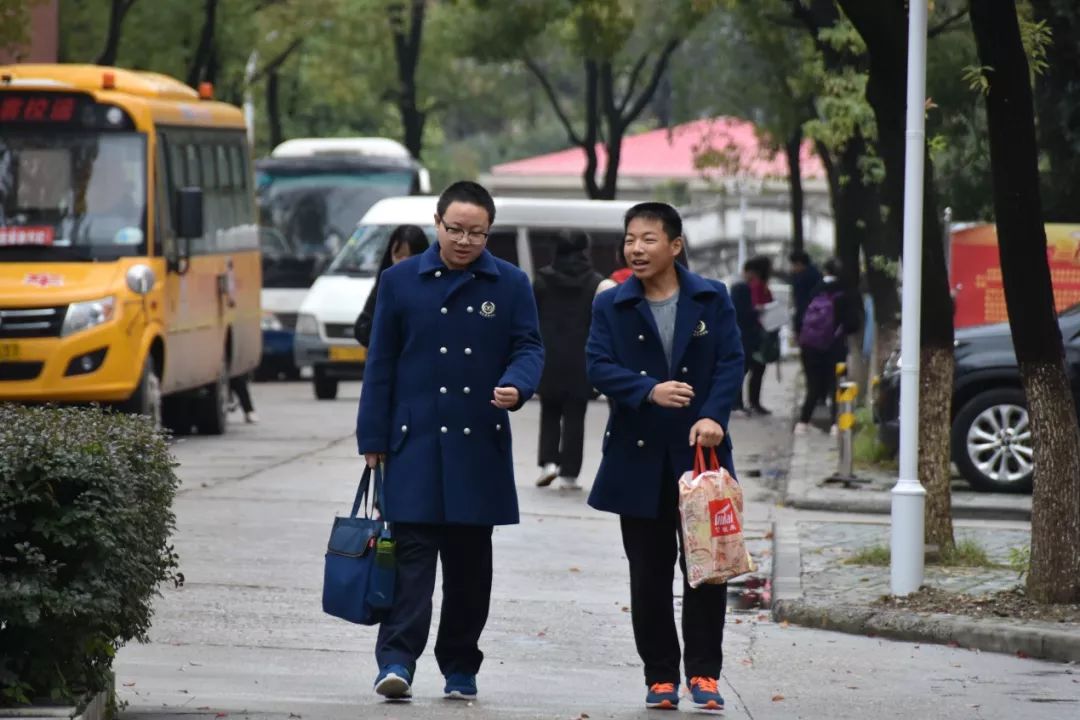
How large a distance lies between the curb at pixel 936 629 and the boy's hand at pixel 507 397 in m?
3.10

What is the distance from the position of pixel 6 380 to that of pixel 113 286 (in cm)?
109

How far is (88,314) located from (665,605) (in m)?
10.5

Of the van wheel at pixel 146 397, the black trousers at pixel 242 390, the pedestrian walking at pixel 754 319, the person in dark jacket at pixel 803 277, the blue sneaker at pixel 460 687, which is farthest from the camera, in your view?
the person in dark jacket at pixel 803 277

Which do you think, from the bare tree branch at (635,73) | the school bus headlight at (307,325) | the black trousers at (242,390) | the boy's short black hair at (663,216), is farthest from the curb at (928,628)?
the bare tree branch at (635,73)

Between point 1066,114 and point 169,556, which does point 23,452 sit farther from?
point 1066,114

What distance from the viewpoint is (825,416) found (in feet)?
74.8

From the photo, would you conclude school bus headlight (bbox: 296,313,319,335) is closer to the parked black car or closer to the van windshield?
the van windshield

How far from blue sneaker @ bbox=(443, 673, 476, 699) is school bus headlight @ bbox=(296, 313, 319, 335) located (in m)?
18.6

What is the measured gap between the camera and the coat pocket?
743 centimetres

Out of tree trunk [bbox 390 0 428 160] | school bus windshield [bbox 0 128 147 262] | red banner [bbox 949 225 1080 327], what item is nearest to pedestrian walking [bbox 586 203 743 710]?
school bus windshield [bbox 0 128 147 262]

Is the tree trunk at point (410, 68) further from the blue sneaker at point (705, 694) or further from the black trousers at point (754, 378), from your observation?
the blue sneaker at point (705, 694)

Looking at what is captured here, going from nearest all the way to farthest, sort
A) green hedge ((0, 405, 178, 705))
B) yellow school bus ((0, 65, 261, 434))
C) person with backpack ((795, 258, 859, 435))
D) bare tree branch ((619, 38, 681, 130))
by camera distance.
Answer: green hedge ((0, 405, 178, 705)), yellow school bus ((0, 65, 261, 434)), person with backpack ((795, 258, 859, 435)), bare tree branch ((619, 38, 681, 130))

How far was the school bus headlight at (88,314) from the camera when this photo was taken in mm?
16953

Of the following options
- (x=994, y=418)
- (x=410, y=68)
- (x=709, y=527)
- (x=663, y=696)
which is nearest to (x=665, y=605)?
(x=663, y=696)
